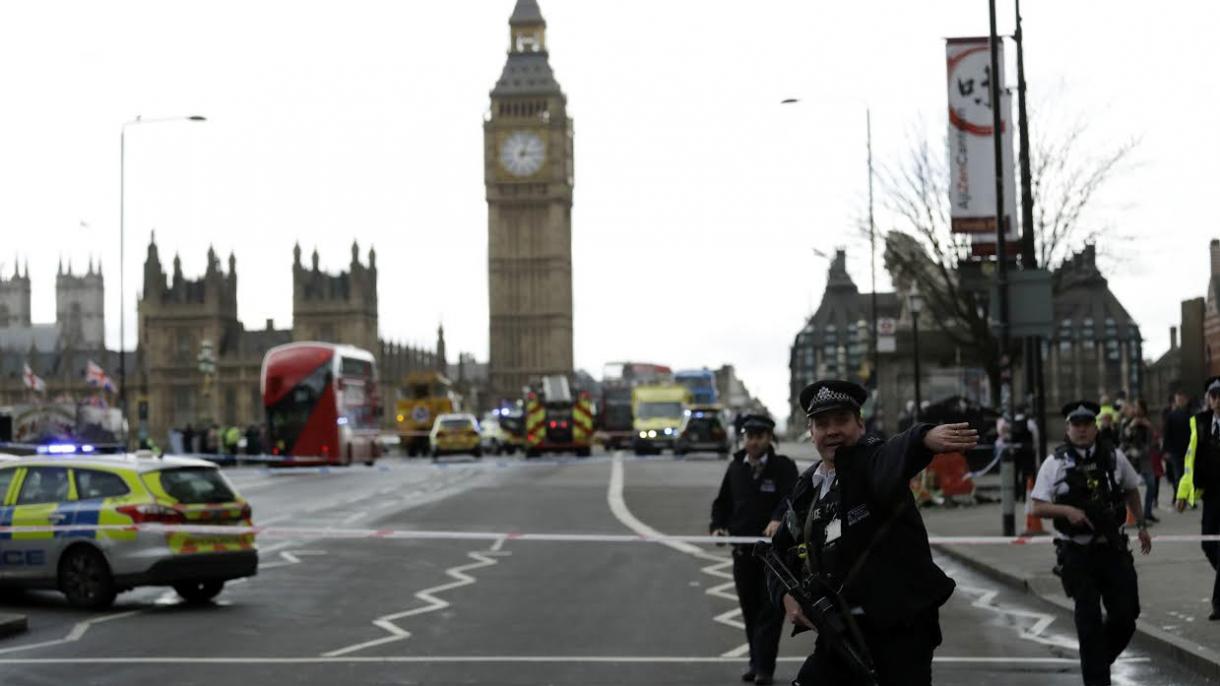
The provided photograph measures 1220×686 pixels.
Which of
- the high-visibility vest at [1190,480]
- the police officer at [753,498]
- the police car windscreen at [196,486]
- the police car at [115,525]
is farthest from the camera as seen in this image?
the police car windscreen at [196,486]

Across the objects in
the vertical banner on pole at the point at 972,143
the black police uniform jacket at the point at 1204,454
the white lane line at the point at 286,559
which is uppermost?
the vertical banner on pole at the point at 972,143

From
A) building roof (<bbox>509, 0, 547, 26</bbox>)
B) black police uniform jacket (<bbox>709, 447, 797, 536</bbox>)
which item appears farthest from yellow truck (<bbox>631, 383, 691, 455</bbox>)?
building roof (<bbox>509, 0, 547, 26</bbox>)

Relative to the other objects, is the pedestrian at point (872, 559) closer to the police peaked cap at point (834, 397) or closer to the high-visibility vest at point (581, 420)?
the police peaked cap at point (834, 397)

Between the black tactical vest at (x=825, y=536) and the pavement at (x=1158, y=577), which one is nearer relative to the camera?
the black tactical vest at (x=825, y=536)

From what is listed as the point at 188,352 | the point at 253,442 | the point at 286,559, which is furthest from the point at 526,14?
the point at 286,559

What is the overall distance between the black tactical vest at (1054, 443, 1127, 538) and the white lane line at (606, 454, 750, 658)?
3.07 m

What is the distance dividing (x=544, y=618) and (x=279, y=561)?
703 cm

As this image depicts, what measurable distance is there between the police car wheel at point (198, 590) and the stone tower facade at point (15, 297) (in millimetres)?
183468

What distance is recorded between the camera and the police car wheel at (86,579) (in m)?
16.3

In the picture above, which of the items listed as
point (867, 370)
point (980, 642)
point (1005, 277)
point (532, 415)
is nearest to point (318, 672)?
point (980, 642)

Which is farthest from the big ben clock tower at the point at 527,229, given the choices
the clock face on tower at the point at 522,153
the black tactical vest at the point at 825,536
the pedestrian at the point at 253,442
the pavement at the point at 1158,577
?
the black tactical vest at the point at 825,536

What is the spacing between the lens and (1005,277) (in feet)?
75.6

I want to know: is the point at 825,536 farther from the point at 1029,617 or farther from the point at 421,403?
the point at 421,403

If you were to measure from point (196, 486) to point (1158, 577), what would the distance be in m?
8.44
